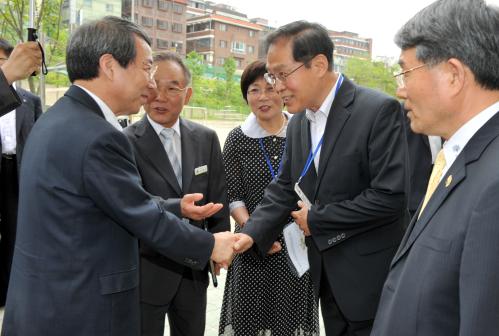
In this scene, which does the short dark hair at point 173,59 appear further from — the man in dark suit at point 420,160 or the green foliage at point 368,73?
the green foliage at point 368,73

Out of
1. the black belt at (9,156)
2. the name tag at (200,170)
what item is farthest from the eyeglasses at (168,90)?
the black belt at (9,156)

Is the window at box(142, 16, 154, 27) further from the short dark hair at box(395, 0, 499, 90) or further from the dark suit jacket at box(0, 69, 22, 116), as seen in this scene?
the short dark hair at box(395, 0, 499, 90)

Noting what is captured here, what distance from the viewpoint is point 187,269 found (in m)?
2.52

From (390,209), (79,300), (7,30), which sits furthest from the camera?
(7,30)

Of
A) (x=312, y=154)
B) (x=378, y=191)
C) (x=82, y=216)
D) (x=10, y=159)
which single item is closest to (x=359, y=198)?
(x=378, y=191)

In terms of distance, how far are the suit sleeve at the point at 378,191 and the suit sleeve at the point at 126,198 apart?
0.65 m

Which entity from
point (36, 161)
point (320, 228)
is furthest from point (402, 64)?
point (36, 161)

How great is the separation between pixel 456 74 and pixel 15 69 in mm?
2185

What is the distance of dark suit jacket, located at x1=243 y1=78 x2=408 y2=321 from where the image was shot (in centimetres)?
207

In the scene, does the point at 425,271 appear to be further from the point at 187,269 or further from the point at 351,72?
the point at 351,72

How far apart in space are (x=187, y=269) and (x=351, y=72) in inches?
1391

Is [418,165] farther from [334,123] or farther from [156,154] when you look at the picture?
[156,154]

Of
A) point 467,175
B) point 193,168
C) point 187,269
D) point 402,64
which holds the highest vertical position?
point 402,64

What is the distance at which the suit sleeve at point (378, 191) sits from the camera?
2057mm
